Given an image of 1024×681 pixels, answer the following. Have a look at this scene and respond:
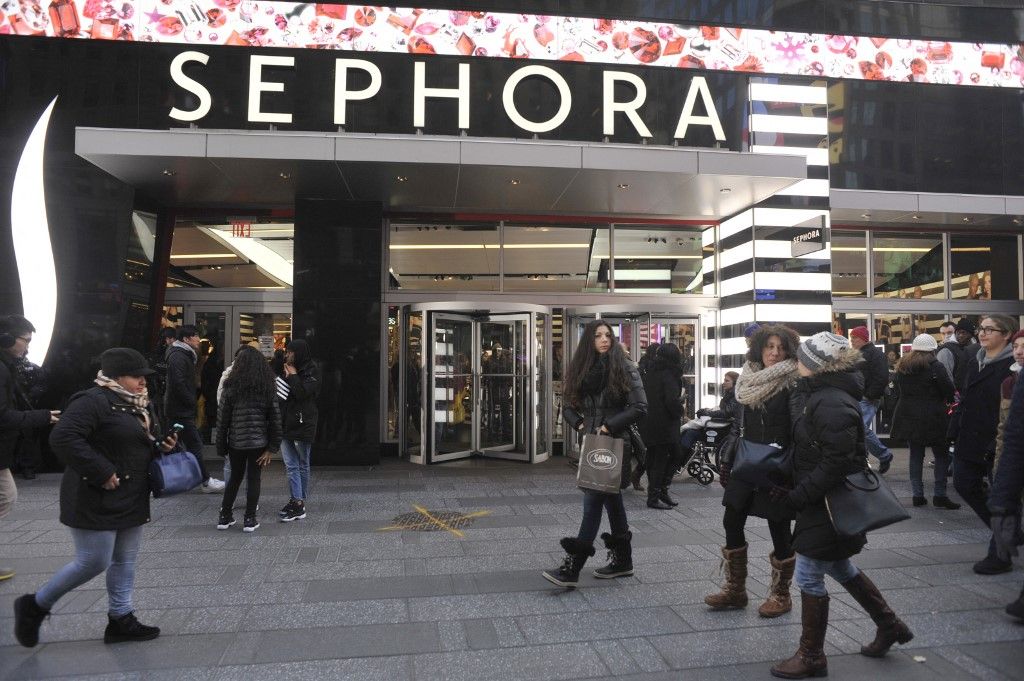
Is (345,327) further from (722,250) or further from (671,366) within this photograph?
(722,250)

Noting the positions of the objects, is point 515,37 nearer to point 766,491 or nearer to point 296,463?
point 296,463

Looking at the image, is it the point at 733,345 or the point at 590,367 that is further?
the point at 733,345

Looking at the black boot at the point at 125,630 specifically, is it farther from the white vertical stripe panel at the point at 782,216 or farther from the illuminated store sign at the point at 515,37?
the white vertical stripe panel at the point at 782,216

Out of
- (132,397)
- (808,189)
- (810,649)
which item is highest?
(808,189)

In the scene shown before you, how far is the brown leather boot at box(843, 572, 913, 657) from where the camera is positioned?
11.6ft

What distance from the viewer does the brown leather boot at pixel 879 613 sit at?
355 cm

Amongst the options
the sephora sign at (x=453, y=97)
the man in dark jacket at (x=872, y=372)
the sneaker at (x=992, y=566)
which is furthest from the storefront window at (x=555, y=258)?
the sneaker at (x=992, y=566)

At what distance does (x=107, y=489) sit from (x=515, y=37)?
9.86m

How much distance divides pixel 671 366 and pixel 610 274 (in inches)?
176

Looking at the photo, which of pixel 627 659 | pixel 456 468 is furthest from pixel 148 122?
pixel 627 659

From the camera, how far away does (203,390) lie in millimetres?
10766

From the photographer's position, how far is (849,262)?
12.5 m

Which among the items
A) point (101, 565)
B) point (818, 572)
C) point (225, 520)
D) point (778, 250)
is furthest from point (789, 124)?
point (101, 565)

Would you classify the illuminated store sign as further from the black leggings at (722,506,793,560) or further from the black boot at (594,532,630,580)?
the black leggings at (722,506,793,560)
